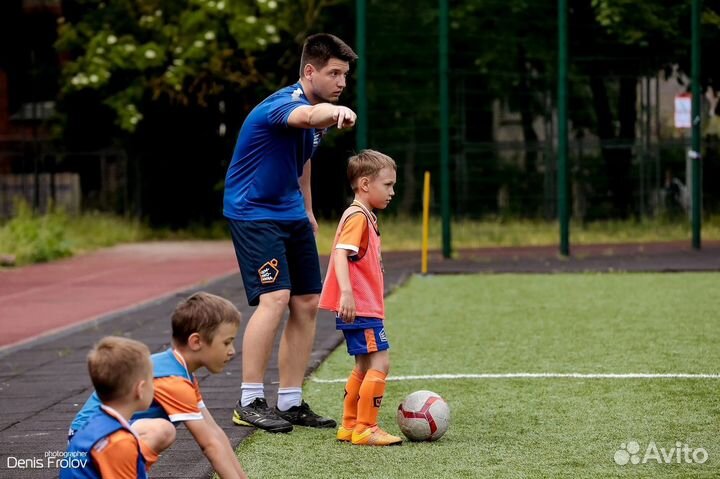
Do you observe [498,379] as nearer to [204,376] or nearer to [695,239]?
[204,376]

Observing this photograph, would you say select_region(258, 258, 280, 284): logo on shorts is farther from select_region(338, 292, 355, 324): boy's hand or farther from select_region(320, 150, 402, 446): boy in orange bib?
select_region(338, 292, 355, 324): boy's hand

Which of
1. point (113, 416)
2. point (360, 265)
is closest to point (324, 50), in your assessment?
point (360, 265)

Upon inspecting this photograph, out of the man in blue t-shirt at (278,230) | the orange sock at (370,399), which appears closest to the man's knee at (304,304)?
the man in blue t-shirt at (278,230)

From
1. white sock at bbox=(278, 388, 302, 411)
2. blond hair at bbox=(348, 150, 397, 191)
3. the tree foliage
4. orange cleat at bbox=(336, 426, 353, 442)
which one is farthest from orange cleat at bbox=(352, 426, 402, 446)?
the tree foliage

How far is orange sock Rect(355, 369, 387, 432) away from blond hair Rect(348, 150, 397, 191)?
2.87 ft

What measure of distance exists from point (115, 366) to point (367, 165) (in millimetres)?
2449

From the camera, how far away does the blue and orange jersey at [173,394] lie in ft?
14.1

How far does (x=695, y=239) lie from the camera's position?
62.8 ft

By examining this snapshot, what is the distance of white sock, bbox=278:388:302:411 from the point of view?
646 centimetres

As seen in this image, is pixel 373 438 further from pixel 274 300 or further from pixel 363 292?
pixel 274 300

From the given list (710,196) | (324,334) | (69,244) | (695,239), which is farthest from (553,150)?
(324,334)

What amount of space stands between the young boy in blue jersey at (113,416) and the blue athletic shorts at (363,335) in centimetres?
214

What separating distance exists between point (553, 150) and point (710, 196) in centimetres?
293

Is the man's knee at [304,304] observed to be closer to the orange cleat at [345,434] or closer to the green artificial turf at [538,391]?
the green artificial turf at [538,391]
